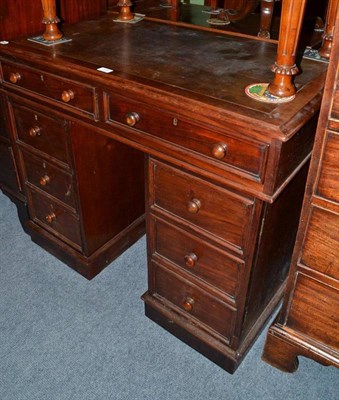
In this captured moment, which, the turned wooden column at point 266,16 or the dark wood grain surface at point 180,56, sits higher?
the turned wooden column at point 266,16

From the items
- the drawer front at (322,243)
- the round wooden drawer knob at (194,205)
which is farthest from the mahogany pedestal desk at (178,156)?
the drawer front at (322,243)

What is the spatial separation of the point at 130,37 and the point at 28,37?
397 mm

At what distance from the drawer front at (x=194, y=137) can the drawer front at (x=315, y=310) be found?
47 centimetres

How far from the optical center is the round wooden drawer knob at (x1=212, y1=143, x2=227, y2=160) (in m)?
1.11

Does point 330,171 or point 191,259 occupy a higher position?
point 330,171

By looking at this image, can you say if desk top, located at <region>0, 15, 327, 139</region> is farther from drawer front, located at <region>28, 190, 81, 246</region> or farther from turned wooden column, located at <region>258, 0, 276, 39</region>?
drawer front, located at <region>28, 190, 81, 246</region>

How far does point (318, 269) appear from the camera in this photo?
1.28 m

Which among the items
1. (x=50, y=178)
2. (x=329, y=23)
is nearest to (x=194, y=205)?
(x=329, y=23)

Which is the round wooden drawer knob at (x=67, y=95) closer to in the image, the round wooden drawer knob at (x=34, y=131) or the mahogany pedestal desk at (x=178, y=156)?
the mahogany pedestal desk at (x=178, y=156)

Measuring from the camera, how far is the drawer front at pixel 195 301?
149 centimetres

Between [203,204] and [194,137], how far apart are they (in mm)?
234

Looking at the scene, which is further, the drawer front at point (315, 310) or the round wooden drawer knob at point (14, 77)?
the round wooden drawer knob at point (14, 77)

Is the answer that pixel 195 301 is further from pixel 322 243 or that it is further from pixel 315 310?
pixel 322 243

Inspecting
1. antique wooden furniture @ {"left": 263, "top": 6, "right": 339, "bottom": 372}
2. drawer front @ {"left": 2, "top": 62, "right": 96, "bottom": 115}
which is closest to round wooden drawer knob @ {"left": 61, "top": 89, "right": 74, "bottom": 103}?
drawer front @ {"left": 2, "top": 62, "right": 96, "bottom": 115}
